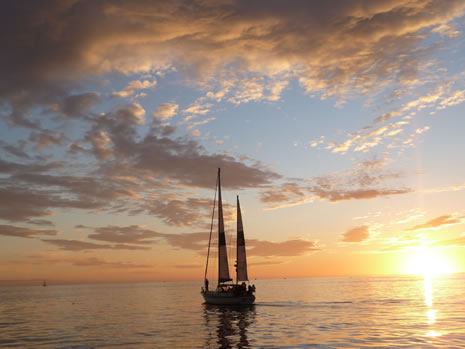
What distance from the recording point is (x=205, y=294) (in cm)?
8175

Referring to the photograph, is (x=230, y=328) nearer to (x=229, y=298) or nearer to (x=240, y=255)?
(x=229, y=298)

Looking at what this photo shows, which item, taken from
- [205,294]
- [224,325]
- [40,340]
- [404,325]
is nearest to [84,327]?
[40,340]

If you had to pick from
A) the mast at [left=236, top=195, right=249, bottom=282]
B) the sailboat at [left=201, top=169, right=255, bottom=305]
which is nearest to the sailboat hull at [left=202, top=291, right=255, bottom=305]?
the sailboat at [left=201, top=169, right=255, bottom=305]

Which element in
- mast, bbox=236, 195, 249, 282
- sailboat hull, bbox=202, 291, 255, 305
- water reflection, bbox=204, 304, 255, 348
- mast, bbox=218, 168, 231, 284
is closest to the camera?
water reflection, bbox=204, 304, 255, 348

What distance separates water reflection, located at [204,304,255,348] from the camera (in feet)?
130

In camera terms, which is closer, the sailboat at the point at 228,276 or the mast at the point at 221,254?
the sailboat at the point at 228,276

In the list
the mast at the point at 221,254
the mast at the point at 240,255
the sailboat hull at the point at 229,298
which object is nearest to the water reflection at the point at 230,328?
the sailboat hull at the point at 229,298

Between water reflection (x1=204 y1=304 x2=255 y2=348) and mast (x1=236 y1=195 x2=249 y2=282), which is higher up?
mast (x1=236 y1=195 x2=249 y2=282)

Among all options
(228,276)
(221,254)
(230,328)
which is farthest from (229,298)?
(230,328)

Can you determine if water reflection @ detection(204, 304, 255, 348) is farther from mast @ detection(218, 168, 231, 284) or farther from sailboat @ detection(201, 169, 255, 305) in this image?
mast @ detection(218, 168, 231, 284)

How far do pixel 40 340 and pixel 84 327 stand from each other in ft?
35.2

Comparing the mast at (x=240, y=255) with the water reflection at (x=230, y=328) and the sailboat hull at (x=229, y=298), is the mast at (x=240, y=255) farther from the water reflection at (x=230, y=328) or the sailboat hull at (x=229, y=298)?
the water reflection at (x=230, y=328)

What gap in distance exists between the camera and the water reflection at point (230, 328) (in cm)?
3973

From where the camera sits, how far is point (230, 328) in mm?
50438
